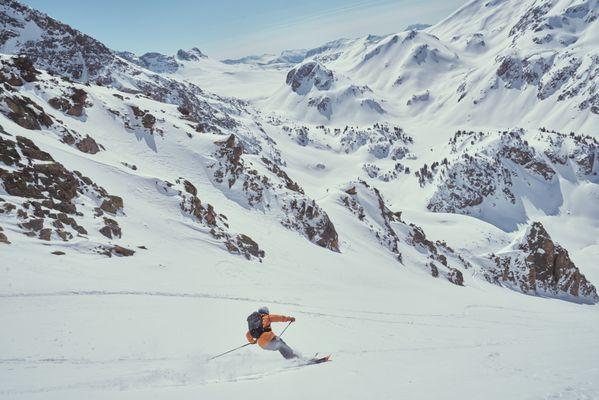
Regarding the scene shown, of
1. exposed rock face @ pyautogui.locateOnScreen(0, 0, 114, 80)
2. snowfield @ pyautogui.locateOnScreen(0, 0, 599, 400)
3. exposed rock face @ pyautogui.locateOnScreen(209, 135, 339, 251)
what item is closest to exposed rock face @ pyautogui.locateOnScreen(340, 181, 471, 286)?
snowfield @ pyautogui.locateOnScreen(0, 0, 599, 400)

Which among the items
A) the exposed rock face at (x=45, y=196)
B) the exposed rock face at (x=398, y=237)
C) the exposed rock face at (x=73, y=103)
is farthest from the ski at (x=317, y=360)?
the exposed rock face at (x=398, y=237)

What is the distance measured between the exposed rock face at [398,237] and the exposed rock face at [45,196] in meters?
39.1

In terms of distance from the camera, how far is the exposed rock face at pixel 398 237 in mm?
58531

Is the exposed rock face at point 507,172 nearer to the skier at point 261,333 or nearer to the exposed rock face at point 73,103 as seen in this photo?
the exposed rock face at point 73,103

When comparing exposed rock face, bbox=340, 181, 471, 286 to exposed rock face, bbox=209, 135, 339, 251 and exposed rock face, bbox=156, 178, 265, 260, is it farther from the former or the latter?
exposed rock face, bbox=156, 178, 265, 260

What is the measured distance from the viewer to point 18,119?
32.1 metres

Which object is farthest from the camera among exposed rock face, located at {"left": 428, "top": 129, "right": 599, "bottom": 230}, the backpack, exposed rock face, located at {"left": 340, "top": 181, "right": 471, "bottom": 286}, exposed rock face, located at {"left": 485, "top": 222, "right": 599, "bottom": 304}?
exposed rock face, located at {"left": 428, "top": 129, "right": 599, "bottom": 230}

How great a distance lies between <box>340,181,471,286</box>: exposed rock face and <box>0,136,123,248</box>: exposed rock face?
3915cm

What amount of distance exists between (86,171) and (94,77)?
356 ft

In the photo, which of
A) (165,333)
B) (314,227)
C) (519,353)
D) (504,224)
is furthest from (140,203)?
(504,224)

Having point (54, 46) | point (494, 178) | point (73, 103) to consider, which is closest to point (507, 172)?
point (494, 178)

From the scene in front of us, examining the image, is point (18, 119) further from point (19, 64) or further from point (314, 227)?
point (314, 227)

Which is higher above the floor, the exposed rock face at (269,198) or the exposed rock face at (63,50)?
the exposed rock face at (63,50)

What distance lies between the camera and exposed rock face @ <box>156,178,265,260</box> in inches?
1166
